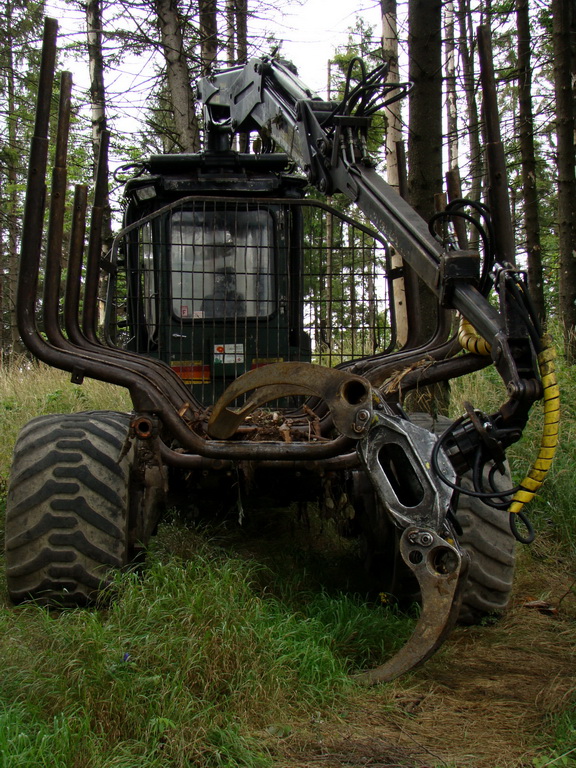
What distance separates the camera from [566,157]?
10.3 m

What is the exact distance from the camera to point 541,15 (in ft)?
42.0

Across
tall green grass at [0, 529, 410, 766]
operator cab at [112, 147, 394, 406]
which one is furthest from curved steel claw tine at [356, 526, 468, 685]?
operator cab at [112, 147, 394, 406]

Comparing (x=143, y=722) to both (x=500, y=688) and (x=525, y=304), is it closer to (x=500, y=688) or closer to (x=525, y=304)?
(x=500, y=688)

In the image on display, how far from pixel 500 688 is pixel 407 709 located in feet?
1.65

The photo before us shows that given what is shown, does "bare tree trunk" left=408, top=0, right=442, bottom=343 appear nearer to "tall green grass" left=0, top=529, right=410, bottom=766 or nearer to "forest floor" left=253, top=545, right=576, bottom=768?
"forest floor" left=253, top=545, right=576, bottom=768

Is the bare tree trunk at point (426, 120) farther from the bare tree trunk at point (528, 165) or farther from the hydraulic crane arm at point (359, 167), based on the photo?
the bare tree trunk at point (528, 165)

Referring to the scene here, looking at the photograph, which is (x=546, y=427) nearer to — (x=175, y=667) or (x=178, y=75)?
(x=175, y=667)

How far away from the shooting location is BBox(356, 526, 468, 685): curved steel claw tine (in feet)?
9.83

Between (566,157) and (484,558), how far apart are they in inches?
313

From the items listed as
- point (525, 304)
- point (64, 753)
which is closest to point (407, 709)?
point (64, 753)

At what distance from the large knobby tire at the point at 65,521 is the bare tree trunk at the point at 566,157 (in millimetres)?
7699

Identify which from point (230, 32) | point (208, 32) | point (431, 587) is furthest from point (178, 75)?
point (431, 587)

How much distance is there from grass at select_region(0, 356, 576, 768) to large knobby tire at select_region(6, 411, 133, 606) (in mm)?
122

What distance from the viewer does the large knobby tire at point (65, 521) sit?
3686 mm
